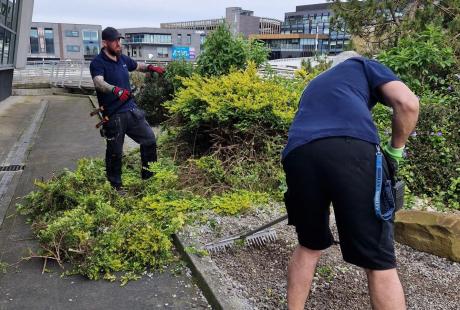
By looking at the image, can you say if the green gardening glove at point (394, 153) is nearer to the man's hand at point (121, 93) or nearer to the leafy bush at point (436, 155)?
the leafy bush at point (436, 155)

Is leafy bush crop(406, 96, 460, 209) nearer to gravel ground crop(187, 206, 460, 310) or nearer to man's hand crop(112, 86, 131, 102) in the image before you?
gravel ground crop(187, 206, 460, 310)

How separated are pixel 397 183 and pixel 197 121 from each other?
3.46 meters

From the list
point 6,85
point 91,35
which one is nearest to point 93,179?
point 6,85

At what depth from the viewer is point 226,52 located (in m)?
7.40

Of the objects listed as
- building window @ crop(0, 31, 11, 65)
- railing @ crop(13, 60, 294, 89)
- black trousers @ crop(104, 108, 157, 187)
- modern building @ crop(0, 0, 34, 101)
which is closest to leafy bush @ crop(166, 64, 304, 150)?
black trousers @ crop(104, 108, 157, 187)

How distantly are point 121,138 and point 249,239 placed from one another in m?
2.13

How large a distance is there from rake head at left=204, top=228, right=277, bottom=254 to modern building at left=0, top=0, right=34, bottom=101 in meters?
15.4

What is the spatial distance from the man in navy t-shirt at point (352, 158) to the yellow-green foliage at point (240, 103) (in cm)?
282

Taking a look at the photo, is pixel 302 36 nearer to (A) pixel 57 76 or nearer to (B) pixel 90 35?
(B) pixel 90 35

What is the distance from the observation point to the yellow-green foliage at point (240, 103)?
5258 millimetres

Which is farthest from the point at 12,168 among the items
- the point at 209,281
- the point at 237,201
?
the point at 209,281

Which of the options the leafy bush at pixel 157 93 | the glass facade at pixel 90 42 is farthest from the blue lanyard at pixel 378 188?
the glass facade at pixel 90 42

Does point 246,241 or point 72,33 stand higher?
point 72,33

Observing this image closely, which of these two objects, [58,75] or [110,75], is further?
[58,75]
